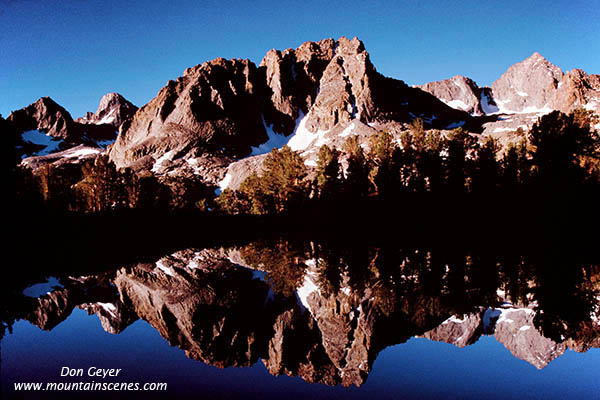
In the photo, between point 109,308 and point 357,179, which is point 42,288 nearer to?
point 109,308

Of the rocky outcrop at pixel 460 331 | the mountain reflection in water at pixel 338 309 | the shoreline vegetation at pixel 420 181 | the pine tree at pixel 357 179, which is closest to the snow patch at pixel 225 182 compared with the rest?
the shoreline vegetation at pixel 420 181

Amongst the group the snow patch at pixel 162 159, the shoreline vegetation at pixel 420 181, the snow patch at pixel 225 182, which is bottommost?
the shoreline vegetation at pixel 420 181

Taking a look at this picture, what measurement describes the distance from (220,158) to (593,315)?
613 ft

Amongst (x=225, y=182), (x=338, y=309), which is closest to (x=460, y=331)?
(x=338, y=309)

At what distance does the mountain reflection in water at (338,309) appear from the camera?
A: 7078mm

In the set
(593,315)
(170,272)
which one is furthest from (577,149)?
(170,272)

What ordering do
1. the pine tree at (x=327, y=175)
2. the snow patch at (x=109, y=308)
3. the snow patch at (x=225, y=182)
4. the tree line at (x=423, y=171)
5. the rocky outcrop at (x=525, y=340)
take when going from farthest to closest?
1. the snow patch at (x=225, y=182)
2. the pine tree at (x=327, y=175)
3. the tree line at (x=423, y=171)
4. the snow patch at (x=109, y=308)
5. the rocky outcrop at (x=525, y=340)

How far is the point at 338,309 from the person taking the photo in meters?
9.21

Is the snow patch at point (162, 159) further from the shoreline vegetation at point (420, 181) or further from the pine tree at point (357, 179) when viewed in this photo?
the pine tree at point (357, 179)

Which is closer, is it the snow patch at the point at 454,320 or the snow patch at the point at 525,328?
the snow patch at the point at 454,320

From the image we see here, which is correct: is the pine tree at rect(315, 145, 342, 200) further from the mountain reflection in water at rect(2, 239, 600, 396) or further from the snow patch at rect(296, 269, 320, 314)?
the snow patch at rect(296, 269, 320, 314)

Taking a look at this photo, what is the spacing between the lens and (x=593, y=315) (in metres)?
8.01

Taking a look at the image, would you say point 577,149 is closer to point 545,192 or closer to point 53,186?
point 545,192

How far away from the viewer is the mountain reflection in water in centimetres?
708
